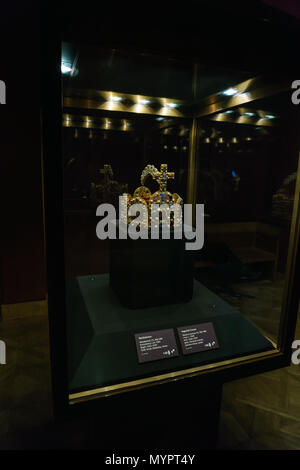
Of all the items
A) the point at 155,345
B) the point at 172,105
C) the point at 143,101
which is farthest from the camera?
the point at 172,105

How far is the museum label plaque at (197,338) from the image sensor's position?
39.7 inches

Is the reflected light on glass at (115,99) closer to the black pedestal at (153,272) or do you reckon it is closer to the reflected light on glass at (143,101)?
the reflected light on glass at (143,101)

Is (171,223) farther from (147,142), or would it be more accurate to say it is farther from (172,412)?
(172,412)

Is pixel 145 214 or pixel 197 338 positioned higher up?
pixel 145 214

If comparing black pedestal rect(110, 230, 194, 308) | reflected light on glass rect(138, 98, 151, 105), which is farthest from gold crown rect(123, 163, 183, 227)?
reflected light on glass rect(138, 98, 151, 105)

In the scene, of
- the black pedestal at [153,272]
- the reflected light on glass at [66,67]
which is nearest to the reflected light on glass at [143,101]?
the reflected light on glass at [66,67]

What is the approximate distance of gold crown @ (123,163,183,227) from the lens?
3.94ft

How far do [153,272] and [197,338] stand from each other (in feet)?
0.93

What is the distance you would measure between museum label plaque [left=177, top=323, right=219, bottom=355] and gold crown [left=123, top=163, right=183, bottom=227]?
0.42 metres

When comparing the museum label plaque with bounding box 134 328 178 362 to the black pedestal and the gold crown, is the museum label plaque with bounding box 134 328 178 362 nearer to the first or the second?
the black pedestal

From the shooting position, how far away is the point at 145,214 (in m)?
1.19

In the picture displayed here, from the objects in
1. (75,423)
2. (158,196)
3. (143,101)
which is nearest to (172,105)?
(143,101)

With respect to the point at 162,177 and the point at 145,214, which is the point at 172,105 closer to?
the point at 162,177
